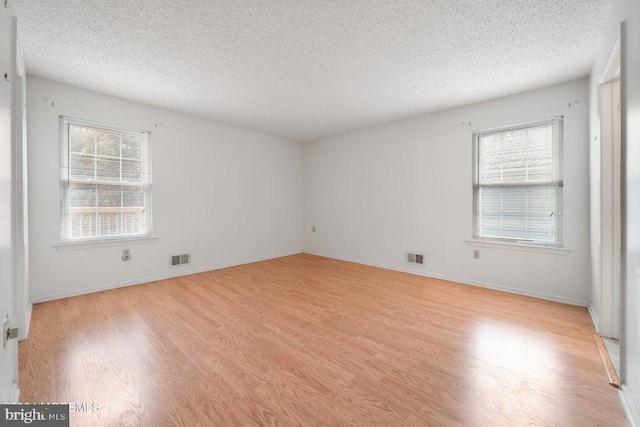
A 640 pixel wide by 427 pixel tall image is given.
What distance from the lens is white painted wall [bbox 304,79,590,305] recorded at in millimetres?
3129

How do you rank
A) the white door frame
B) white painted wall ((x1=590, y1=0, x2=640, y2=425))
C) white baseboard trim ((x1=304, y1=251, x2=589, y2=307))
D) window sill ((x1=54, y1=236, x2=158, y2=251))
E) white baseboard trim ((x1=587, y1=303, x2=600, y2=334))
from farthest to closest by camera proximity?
window sill ((x1=54, y1=236, x2=158, y2=251)) → white baseboard trim ((x1=304, y1=251, x2=589, y2=307)) → white baseboard trim ((x1=587, y1=303, x2=600, y2=334)) → the white door frame → white painted wall ((x1=590, y1=0, x2=640, y2=425))

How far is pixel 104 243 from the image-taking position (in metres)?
3.57

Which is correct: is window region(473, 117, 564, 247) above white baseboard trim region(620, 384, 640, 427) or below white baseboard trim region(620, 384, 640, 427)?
above

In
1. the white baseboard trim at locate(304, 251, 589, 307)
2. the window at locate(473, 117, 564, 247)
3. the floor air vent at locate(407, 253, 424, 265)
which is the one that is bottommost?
the white baseboard trim at locate(304, 251, 589, 307)

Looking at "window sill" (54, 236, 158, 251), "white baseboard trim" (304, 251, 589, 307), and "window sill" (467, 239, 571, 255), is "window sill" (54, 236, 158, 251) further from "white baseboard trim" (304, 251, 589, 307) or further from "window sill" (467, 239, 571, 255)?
"window sill" (467, 239, 571, 255)

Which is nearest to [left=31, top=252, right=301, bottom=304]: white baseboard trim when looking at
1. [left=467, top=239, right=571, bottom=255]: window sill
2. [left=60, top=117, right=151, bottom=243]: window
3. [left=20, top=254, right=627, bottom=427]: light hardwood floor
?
[left=20, top=254, right=627, bottom=427]: light hardwood floor

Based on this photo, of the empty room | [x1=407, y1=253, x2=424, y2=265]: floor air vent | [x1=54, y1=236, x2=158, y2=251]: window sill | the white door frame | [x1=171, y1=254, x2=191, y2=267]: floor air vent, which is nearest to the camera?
the empty room

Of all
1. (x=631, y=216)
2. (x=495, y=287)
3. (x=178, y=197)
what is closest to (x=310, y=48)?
(x=631, y=216)

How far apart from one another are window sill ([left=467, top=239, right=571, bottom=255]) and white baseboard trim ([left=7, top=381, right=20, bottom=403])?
4.64 m

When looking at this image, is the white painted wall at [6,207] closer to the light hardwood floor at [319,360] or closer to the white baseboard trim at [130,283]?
the light hardwood floor at [319,360]

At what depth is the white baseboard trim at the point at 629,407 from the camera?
1372 mm

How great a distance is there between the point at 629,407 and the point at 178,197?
5.12 meters

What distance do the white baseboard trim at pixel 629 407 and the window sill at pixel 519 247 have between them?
198cm

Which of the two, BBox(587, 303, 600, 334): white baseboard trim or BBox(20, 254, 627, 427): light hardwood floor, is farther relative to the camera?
BBox(587, 303, 600, 334): white baseboard trim
